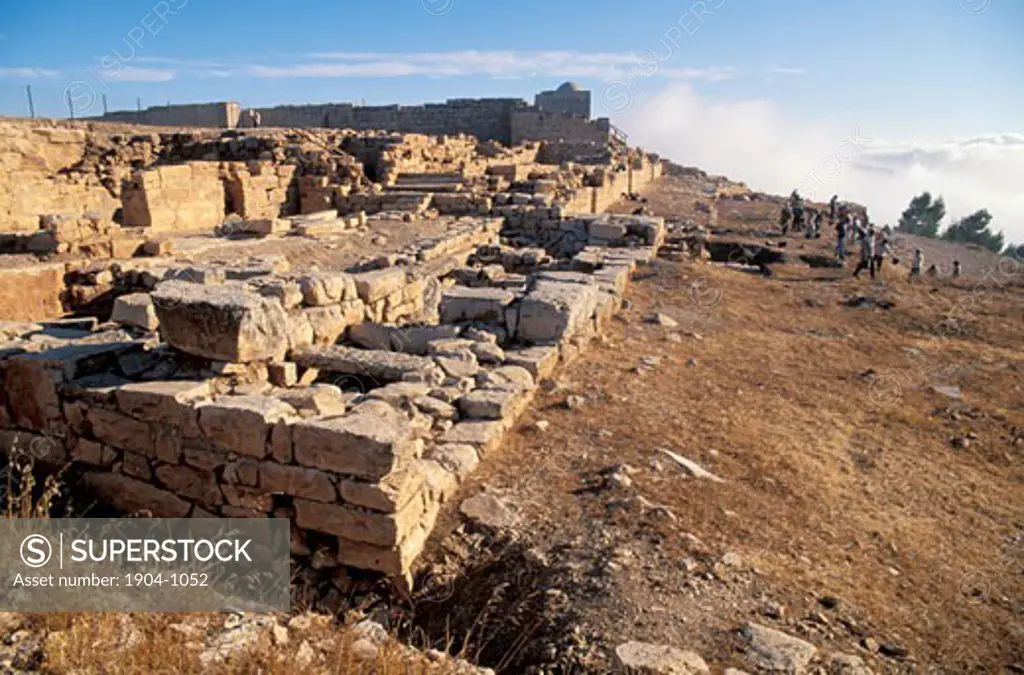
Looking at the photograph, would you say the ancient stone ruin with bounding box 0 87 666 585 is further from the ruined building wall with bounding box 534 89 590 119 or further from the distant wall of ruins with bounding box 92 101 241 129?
the ruined building wall with bounding box 534 89 590 119

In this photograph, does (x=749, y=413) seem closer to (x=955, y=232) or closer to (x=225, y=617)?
(x=225, y=617)

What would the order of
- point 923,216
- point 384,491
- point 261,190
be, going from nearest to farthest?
point 384,491 < point 261,190 < point 923,216

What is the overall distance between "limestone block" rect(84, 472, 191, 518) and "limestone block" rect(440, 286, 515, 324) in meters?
3.58

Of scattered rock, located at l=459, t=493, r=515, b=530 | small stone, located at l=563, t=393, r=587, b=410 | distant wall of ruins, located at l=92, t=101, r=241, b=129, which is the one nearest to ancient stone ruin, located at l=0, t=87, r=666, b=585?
scattered rock, located at l=459, t=493, r=515, b=530

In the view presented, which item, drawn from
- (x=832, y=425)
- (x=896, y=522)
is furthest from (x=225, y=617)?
(x=832, y=425)

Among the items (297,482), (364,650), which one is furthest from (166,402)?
(364,650)

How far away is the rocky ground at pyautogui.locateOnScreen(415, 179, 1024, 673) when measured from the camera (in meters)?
3.17

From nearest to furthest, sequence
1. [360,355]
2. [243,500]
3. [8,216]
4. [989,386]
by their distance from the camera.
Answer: [243,500] → [360,355] → [989,386] → [8,216]

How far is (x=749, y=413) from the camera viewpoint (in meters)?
6.19

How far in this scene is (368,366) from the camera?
568 centimetres

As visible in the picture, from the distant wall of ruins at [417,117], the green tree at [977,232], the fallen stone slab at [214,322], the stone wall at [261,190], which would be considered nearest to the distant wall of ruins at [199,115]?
the distant wall of ruins at [417,117]

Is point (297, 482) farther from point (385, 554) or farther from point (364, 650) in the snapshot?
point (364, 650)

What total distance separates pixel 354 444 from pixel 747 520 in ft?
8.14

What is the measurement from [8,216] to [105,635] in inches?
496
